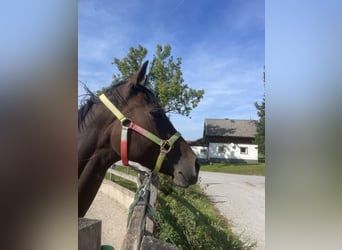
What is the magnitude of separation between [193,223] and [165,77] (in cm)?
133

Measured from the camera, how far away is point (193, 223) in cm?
199

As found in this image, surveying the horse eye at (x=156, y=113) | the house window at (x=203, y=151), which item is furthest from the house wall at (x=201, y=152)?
the horse eye at (x=156, y=113)

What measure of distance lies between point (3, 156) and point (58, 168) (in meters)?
0.09

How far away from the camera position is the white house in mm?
1113

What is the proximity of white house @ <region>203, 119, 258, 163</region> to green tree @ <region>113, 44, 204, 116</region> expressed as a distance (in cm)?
15

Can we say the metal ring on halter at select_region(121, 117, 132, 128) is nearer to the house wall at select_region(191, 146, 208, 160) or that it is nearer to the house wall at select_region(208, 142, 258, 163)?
the house wall at select_region(191, 146, 208, 160)

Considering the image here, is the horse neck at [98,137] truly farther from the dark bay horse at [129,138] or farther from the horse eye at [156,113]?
the horse eye at [156,113]

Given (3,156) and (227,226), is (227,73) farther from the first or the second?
(227,226)

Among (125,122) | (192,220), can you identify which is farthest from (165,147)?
(192,220)

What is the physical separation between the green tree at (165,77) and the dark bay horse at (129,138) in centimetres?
6

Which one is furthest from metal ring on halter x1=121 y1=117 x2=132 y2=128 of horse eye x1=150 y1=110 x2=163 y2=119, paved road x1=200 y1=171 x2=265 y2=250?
paved road x1=200 y1=171 x2=265 y2=250

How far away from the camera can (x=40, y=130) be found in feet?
1.42

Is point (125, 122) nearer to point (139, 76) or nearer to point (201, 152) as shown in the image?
point (139, 76)

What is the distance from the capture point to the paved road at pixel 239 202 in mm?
1575
